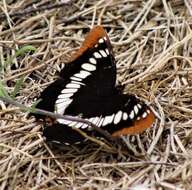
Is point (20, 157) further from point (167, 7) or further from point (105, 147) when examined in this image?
point (167, 7)

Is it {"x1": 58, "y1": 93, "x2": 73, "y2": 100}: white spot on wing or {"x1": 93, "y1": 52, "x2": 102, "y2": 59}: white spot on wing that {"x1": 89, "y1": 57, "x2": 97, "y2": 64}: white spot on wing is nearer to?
{"x1": 93, "y1": 52, "x2": 102, "y2": 59}: white spot on wing

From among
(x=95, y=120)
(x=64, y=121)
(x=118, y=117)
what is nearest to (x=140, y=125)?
(x=118, y=117)

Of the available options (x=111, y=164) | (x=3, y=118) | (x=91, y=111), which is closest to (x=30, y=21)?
(x=3, y=118)

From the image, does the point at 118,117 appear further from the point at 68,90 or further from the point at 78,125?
the point at 68,90

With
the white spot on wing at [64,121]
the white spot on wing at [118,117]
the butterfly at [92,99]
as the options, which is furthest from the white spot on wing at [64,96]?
the white spot on wing at [118,117]

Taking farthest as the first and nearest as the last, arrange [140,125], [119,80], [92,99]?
[119,80]
[92,99]
[140,125]

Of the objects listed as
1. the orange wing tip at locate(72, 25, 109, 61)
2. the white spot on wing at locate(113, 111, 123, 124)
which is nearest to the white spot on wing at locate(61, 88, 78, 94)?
the orange wing tip at locate(72, 25, 109, 61)
